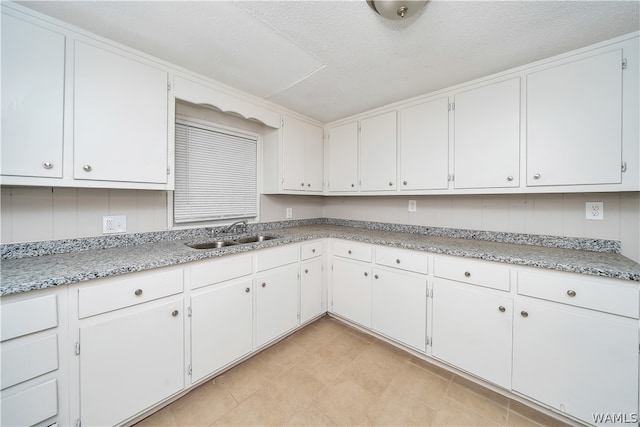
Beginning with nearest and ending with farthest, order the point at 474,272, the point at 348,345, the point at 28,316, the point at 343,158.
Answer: the point at 28,316 → the point at 474,272 → the point at 348,345 → the point at 343,158

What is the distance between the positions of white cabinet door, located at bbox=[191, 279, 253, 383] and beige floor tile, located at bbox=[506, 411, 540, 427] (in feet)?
5.57

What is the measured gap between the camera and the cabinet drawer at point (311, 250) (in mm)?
2199

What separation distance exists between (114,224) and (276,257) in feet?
3.82

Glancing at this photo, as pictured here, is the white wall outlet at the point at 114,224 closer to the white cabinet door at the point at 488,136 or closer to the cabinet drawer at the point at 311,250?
the cabinet drawer at the point at 311,250

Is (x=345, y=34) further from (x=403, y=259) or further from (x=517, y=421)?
(x=517, y=421)

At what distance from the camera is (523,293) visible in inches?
54.7

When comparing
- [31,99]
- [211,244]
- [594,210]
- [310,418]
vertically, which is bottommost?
[310,418]

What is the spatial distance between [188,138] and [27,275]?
53.6 inches

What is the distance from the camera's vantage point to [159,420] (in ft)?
4.38

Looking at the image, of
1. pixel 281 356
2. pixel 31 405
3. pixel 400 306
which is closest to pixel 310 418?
pixel 281 356

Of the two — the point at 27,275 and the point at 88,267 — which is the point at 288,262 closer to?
the point at 88,267

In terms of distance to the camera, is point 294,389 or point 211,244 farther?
point 211,244

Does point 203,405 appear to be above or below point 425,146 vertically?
below

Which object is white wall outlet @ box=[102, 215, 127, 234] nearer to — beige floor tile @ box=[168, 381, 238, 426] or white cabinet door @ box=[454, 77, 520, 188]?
beige floor tile @ box=[168, 381, 238, 426]
